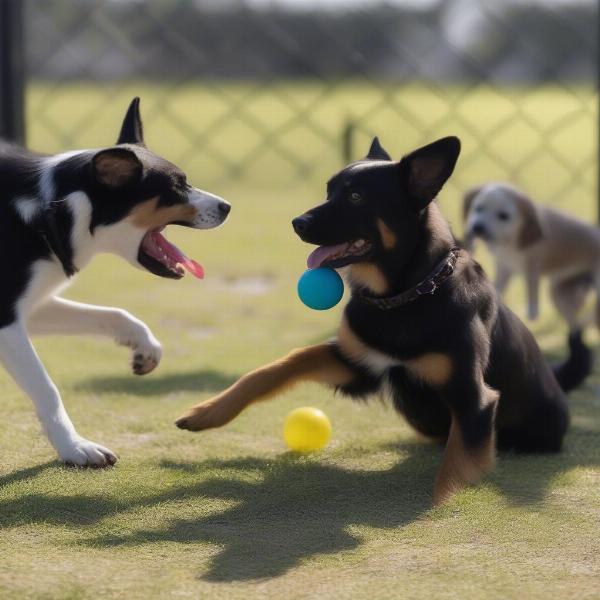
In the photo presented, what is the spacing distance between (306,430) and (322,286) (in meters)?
0.59

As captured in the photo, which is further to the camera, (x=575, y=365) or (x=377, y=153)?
(x=575, y=365)

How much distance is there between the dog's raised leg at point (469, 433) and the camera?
3.69m

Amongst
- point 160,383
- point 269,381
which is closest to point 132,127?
point 269,381

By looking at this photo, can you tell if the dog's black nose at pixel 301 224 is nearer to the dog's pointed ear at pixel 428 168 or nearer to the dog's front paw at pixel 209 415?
the dog's pointed ear at pixel 428 168

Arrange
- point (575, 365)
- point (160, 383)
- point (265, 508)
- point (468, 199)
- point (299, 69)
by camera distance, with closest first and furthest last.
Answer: point (265, 508)
point (575, 365)
point (160, 383)
point (468, 199)
point (299, 69)

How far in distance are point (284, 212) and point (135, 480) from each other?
8.09 m

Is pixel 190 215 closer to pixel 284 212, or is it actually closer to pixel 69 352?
pixel 69 352

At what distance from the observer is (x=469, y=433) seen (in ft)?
12.2

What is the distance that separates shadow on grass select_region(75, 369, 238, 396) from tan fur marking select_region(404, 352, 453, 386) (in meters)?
1.58

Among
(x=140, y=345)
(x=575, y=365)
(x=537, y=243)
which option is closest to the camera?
(x=140, y=345)

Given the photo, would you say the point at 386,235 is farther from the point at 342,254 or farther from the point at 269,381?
the point at 269,381

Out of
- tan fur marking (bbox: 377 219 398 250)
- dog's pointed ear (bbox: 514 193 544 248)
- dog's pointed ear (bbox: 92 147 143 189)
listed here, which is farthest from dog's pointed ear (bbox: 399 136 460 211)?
dog's pointed ear (bbox: 514 193 544 248)

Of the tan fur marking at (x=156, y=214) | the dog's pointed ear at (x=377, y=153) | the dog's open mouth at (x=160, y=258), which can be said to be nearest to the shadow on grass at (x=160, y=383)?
the dog's open mouth at (x=160, y=258)

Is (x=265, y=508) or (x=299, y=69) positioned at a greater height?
(x=299, y=69)
